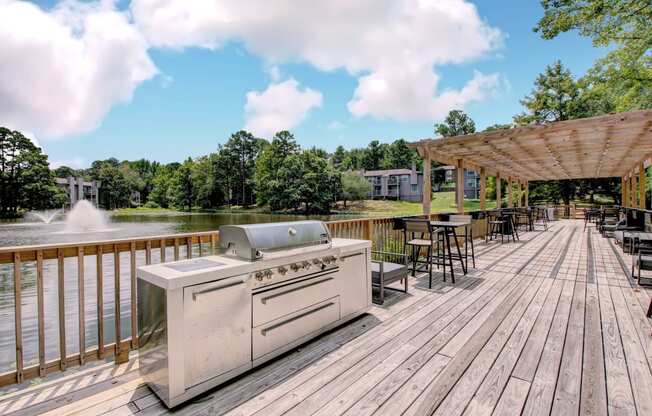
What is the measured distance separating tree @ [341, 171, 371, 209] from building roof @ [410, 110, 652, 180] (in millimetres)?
32369

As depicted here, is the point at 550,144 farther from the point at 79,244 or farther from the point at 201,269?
the point at 79,244

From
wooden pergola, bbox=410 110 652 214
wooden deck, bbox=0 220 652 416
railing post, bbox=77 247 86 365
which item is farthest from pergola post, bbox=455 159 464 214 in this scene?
railing post, bbox=77 247 86 365

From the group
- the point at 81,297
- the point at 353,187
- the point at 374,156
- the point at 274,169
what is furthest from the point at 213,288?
A: the point at 374,156

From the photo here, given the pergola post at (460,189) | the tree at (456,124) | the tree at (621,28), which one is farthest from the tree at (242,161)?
the tree at (621,28)

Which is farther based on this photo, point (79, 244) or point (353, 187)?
point (353, 187)

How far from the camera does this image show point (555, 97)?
84.4 feet

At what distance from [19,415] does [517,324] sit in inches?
153

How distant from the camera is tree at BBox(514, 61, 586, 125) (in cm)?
2483

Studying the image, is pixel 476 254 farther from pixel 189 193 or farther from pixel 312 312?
pixel 189 193

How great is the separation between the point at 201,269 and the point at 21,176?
4644cm

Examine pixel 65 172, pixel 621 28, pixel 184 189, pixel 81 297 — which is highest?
pixel 65 172

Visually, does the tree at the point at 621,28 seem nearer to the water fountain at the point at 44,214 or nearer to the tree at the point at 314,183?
the tree at the point at 314,183

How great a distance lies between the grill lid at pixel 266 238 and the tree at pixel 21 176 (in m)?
45.3

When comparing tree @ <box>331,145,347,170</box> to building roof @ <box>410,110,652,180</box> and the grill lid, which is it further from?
the grill lid
